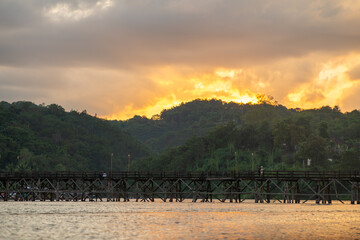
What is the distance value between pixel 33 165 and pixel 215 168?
48559 millimetres

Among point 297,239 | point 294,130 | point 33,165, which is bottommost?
point 297,239

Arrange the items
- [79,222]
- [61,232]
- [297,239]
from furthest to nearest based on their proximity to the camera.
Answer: [79,222] → [61,232] → [297,239]

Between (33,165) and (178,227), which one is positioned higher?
(33,165)

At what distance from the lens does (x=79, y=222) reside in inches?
1698

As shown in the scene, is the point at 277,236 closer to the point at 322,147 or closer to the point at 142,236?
the point at 142,236

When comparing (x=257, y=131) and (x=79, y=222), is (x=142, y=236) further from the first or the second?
(x=257, y=131)

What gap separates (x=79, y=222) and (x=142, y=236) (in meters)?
10.8

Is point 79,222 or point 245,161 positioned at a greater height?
point 245,161

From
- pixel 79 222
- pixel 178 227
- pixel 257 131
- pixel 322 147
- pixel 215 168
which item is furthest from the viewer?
pixel 257 131

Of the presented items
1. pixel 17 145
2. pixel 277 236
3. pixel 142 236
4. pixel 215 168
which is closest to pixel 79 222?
pixel 142 236

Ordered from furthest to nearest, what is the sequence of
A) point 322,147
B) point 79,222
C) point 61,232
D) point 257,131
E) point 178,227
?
1. point 257,131
2. point 322,147
3. point 79,222
4. point 178,227
5. point 61,232

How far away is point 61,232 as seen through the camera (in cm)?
3534

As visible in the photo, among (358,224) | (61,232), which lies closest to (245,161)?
(358,224)

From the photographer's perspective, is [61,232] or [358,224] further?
[358,224]
